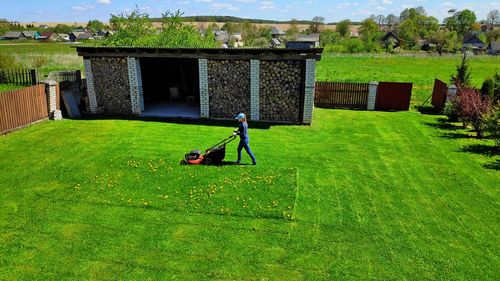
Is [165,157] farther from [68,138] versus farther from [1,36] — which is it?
[1,36]

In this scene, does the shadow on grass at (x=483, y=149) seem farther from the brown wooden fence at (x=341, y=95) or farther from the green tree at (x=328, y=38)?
the green tree at (x=328, y=38)

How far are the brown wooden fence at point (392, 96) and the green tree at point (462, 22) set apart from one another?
131 m

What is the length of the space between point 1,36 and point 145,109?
143266 mm

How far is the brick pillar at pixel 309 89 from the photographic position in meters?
18.2

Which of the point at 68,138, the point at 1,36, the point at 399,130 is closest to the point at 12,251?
the point at 68,138

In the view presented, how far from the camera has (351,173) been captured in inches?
501

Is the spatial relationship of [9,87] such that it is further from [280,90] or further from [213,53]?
[280,90]

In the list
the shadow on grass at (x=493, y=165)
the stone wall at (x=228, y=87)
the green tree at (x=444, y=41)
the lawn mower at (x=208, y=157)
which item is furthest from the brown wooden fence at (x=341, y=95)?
the green tree at (x=444, y=41)

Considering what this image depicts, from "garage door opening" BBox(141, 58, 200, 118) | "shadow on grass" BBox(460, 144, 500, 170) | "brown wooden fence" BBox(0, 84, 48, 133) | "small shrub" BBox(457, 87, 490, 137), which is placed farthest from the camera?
"garage door opening" BBox(141, 58, 200, 118)

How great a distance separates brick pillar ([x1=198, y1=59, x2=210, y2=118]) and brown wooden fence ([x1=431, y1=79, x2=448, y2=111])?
13375 millimetres

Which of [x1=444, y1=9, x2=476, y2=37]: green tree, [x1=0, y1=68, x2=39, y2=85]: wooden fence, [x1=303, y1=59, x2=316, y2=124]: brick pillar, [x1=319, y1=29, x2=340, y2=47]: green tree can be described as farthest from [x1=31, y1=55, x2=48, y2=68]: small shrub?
[x1=444, y1=9, x2=476, y2=37]: green tree

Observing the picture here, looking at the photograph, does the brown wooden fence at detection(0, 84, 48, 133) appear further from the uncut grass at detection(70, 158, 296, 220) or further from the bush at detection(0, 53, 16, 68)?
the bush at detection(0, 53, 16, 68)

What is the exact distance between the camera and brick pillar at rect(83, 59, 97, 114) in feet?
67.4

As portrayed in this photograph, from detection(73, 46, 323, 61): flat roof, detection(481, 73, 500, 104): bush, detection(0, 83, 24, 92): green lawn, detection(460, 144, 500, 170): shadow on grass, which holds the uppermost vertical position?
detection(73, 46, 323, 61): flat roof
